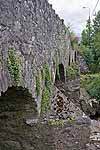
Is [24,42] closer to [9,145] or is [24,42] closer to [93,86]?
[9,145]

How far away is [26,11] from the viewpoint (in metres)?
5.31

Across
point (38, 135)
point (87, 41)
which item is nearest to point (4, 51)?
point (38, 135)

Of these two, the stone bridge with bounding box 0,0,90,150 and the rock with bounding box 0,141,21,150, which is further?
the rock with bounding box 0,141,21,150

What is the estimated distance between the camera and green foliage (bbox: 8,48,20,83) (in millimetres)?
4456

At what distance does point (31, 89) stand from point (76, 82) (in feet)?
32.4

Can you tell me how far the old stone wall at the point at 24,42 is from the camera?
14.1 ft

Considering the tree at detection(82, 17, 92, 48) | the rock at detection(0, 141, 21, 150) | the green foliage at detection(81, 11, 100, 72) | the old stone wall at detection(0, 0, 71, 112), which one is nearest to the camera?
the old stone wall at detection(0, 0, 71, 112)

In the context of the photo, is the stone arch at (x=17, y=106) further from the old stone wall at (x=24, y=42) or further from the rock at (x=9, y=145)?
the rock at (x=9, y=145)

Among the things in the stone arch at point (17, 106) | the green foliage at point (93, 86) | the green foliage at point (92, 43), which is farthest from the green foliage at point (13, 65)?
the green foliage at point (92, 43)

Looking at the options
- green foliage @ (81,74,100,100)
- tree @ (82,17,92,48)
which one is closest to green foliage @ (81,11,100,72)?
tree @ (82,17,92,48)

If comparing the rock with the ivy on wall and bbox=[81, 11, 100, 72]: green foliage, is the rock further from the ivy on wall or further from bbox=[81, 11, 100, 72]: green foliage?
bbox=[81, 11, 100, 72]: green foliage

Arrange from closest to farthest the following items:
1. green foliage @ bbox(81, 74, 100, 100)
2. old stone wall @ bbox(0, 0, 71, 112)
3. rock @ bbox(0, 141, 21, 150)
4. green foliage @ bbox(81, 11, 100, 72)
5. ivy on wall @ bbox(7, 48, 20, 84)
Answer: old stone wall @ bbox(0, 0, 71, 112), ivy on wall @ bbox(7, 48, 20, 84), rock @ bbox(0, 141, 21, 150), green foliage @ bbox(81, 74, 100, 100), green foliage @ bbox(81, 11, 100, 72)

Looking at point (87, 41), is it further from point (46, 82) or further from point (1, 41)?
point (1, 41)

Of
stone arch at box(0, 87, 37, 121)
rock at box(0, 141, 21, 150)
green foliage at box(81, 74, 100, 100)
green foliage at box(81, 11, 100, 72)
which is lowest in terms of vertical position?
rock at box(0, 141, 21, 150)
